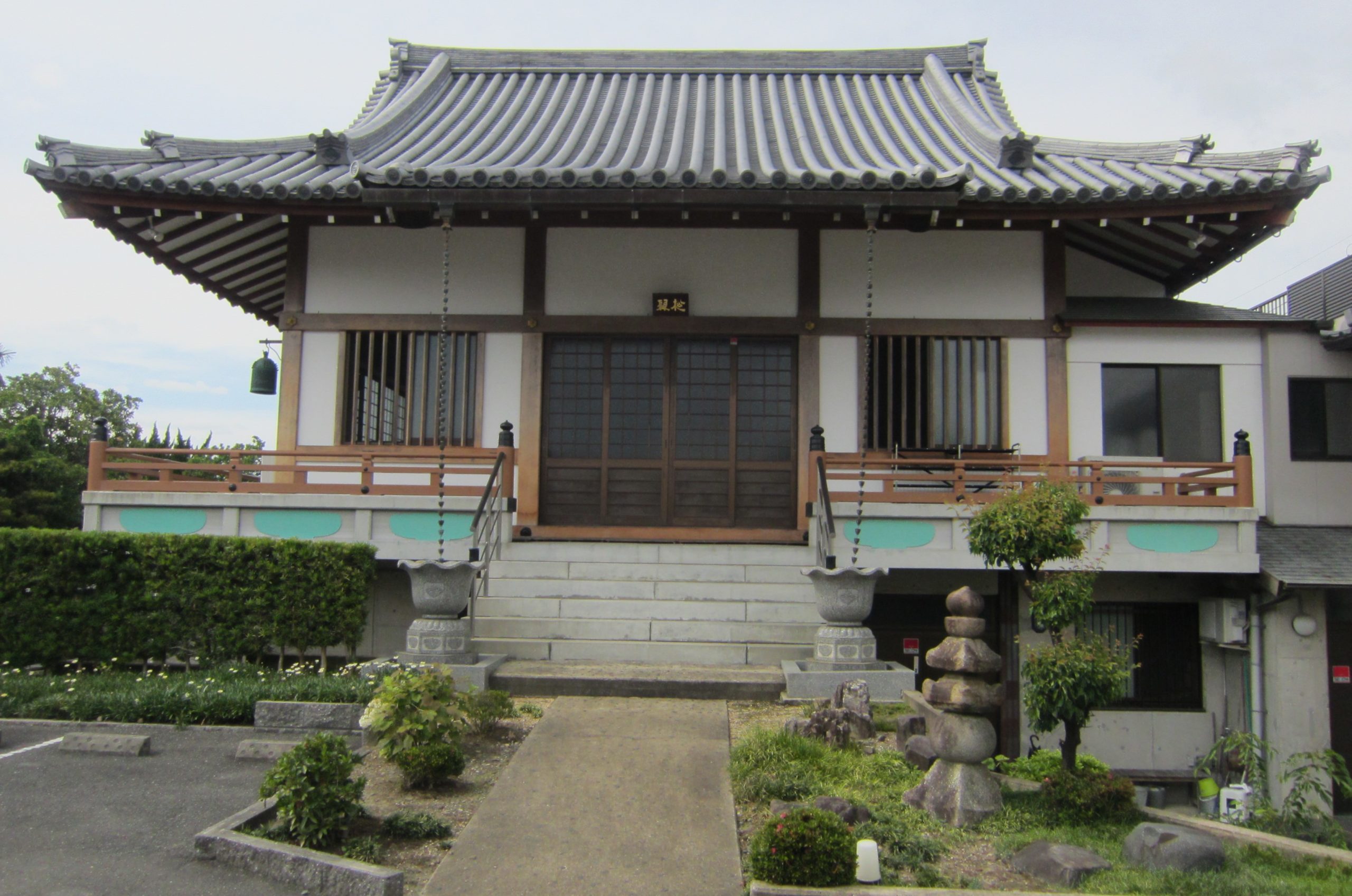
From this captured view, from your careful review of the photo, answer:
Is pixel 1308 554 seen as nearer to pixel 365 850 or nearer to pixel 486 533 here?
pixel 486 533

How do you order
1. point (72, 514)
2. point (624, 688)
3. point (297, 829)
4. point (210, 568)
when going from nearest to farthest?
point (297, 829)
point (624, 688)
point (210, 568)
point (72, 514)

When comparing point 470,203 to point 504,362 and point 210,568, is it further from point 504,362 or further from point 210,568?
point 210,568

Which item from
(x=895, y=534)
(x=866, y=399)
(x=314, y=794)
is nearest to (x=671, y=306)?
(x=866, y=399)

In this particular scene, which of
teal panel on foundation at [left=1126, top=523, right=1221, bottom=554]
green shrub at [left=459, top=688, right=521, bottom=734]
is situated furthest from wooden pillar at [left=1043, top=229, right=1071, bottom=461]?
green shrub at [left=459, top=688, right=521, bottom=734]

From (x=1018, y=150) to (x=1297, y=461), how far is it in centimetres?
503

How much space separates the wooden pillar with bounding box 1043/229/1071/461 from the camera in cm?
1198

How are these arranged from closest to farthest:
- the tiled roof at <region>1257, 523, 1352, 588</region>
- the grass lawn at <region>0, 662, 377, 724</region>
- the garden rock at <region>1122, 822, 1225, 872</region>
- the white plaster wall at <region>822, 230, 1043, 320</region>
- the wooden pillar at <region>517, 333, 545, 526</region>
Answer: the garden rock at <region>1122, 822, 1225, 872</region>, the grass lawn at <region>0, 662, 377, 724</region>, the tiled roof at <region>1257, 523, 1352, 588</region>, the wooden pillar at <region>517, 333, 545, 526</region>, the white plaster wall at <region>822, 230, 1043, 320</region>

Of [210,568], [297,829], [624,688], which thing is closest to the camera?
[297,829]

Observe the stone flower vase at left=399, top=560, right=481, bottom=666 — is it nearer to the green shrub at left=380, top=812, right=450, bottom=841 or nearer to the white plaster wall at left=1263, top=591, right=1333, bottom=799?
the green shrub at left=380, top=812, right=450, bottom=841

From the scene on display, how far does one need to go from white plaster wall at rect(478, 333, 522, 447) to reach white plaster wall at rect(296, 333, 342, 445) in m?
1.86

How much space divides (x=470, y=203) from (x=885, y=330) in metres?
5.20

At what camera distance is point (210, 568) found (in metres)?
9.16

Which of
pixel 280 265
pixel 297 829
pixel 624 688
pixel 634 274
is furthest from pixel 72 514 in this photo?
pixel 297 829

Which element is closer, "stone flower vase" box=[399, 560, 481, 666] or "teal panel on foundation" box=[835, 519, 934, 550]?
"stone flower vase" box=[399, 560, 481, 666]
